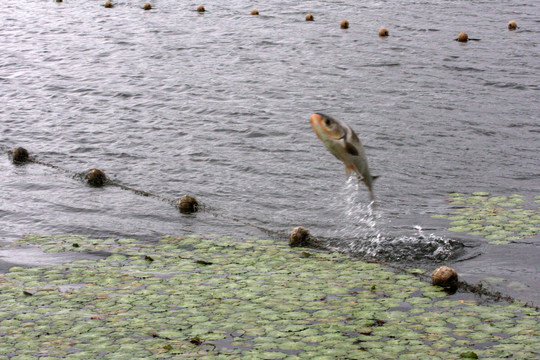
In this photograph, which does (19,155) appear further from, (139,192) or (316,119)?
(316,119)

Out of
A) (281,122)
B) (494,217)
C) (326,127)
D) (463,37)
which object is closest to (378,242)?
(494,217)

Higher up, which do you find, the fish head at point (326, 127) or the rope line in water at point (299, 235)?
the fish head at point (326, 127)

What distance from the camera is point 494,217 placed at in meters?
10.2

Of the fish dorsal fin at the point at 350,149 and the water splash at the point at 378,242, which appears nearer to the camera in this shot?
the fish dorsal fin at the point at 350,149

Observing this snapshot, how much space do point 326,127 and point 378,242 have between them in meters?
4.50

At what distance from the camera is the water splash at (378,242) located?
30.3 ft

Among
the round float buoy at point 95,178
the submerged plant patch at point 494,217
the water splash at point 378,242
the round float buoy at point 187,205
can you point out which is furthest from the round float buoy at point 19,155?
the submerged plant patch at point 494,217

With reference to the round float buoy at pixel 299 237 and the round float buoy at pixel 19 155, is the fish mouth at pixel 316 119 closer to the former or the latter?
the round float buoy at pixel 299 237

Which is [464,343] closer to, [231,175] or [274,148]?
[231,175]

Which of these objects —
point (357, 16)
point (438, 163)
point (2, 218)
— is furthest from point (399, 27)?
point (2, 218)

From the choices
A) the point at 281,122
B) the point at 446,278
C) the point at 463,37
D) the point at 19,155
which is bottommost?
the point at 446,278

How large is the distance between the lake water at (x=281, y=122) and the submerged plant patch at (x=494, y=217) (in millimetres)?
210

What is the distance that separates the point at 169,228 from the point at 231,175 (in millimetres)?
2645

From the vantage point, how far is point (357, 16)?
25.4 meters
